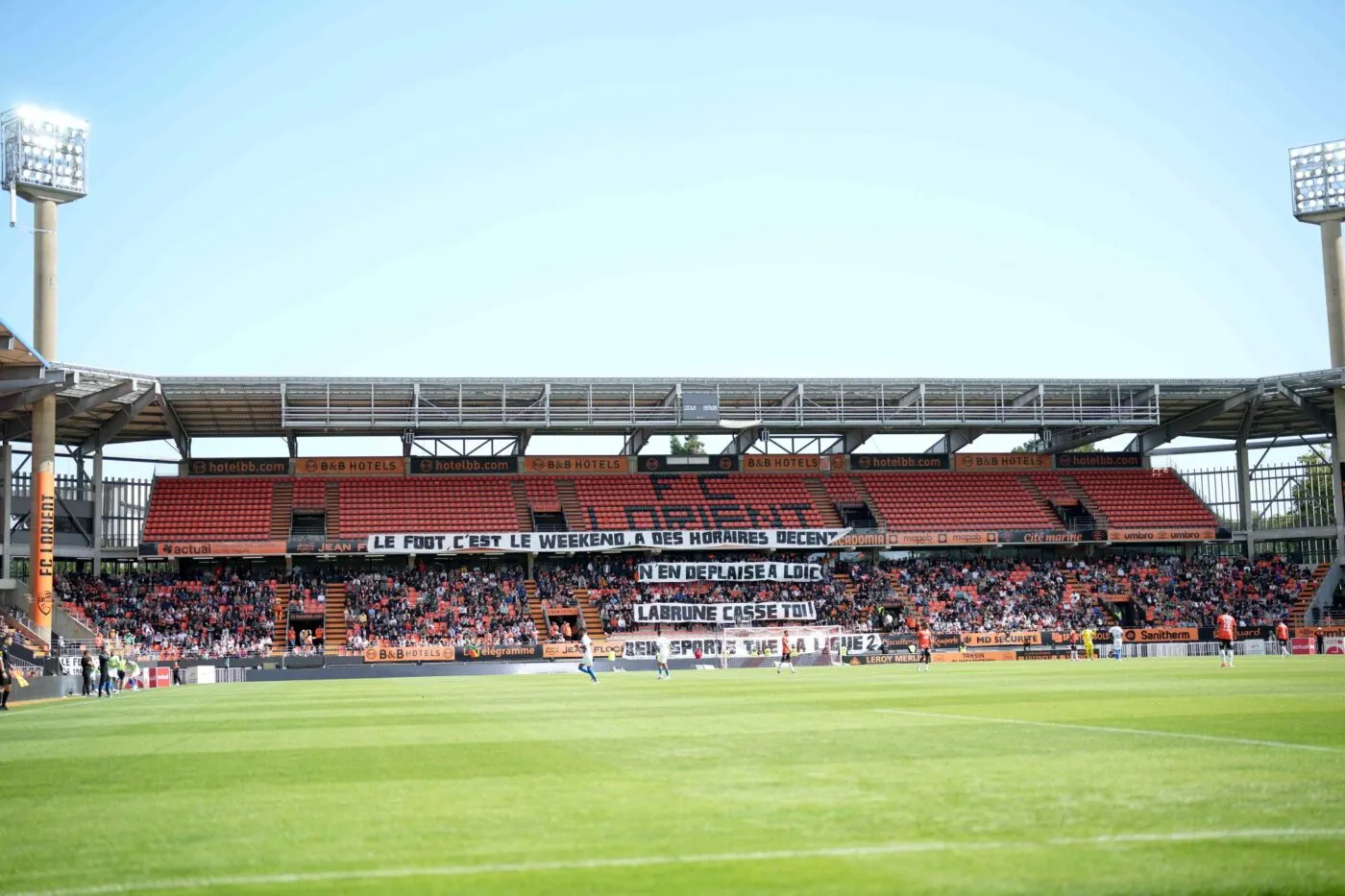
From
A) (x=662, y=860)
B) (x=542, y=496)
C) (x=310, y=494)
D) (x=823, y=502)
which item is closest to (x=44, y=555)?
(x=310, y=494)

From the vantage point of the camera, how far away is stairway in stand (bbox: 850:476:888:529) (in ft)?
229

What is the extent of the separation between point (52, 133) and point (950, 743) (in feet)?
172

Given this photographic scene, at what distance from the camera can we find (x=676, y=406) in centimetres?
6569

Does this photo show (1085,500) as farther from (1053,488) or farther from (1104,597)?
(1104,597)

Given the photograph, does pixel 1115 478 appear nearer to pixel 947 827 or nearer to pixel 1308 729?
pixel 1308 729

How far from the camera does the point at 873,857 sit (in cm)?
809

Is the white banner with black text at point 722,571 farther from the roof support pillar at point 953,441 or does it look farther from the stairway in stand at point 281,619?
the stairway in stand at point 281,619

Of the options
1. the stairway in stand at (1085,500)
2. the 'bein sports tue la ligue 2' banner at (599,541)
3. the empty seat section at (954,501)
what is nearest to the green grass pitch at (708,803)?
the 'bein sports tue la ligue 2' banner at (599,541)

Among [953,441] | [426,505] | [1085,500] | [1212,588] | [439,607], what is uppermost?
[953,441]

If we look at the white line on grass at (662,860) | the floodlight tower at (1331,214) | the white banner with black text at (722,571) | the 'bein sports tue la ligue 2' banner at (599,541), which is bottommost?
the white line on grass at (662,860)

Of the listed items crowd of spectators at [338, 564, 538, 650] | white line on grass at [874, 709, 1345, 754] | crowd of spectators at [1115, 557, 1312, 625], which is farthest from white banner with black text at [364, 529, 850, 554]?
white line on grass at [874, 709, 1345, 754]

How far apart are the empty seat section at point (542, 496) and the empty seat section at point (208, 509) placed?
13.3 m

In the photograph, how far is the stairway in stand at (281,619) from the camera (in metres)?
58.4

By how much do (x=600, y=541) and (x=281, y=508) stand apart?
16452 millimetres
